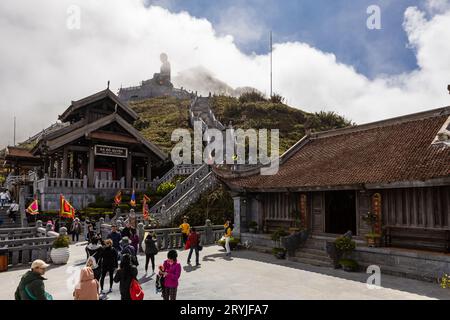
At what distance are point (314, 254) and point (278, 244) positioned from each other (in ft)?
7.66

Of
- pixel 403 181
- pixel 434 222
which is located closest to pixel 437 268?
pixel 434 222

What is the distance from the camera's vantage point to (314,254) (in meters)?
14.5

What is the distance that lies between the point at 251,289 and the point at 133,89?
3743 inches

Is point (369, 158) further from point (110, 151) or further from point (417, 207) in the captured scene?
point (110, 151)

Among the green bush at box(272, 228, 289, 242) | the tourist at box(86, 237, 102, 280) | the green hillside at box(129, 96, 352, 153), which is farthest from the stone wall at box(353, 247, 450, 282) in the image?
the green hillside at box(129, 96, 352, 153)

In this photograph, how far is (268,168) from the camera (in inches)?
755

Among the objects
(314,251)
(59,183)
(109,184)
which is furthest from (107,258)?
(109,184)

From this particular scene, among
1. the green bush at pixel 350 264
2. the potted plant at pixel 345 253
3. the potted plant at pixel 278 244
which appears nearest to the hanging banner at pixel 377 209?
the potted plant at pixel 345 253

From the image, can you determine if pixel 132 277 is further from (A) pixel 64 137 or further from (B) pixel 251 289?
(A) pixel 64 137

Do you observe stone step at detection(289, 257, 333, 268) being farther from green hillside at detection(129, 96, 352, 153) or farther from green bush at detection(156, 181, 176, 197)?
green hillside at detection(129, 96, 352, 153)

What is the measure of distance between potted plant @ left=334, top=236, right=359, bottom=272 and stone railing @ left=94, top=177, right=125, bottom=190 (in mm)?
21103

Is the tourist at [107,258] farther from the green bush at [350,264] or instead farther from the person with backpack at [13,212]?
the person with backpack at [13,212]

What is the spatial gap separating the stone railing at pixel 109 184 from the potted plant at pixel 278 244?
56.9ft
